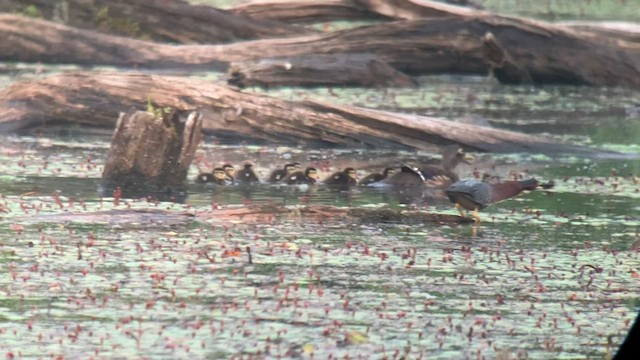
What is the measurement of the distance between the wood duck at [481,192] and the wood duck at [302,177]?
5.37 feet

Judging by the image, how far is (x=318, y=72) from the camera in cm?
1619

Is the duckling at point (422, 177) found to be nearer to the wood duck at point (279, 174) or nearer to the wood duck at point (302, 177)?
the wood duck at point (302, 177)

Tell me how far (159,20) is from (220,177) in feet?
23.6

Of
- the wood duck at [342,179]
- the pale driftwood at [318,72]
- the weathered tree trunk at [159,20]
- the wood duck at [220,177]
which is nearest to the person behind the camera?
the wood duck at [220,177]

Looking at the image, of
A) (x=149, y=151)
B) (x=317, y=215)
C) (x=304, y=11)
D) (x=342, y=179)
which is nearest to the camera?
(x=317, y=215)

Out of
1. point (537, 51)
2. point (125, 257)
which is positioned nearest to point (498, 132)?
point (537, 51)

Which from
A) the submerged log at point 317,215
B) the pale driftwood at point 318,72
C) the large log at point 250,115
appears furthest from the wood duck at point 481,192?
the pale driftwood at point 318,72

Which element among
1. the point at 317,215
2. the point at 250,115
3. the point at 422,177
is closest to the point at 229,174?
the point at 422,177

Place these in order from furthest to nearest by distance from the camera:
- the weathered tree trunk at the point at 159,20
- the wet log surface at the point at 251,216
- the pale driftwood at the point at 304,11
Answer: the weathered tree trunk at the point at 159,20 → the pale driftwood at the point at 304,11 → the wet log surface at the point at 251,216

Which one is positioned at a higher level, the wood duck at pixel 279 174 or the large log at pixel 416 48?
the large log at pixel 416 48

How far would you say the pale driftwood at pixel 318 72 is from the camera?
1573cm

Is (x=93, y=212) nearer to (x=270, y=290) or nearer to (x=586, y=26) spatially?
(x=270, y=290)

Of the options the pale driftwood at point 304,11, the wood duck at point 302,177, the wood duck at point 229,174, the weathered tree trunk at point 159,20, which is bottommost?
the wood duck at point 229,174

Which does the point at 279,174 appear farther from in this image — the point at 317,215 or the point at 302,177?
the point at 317,215
